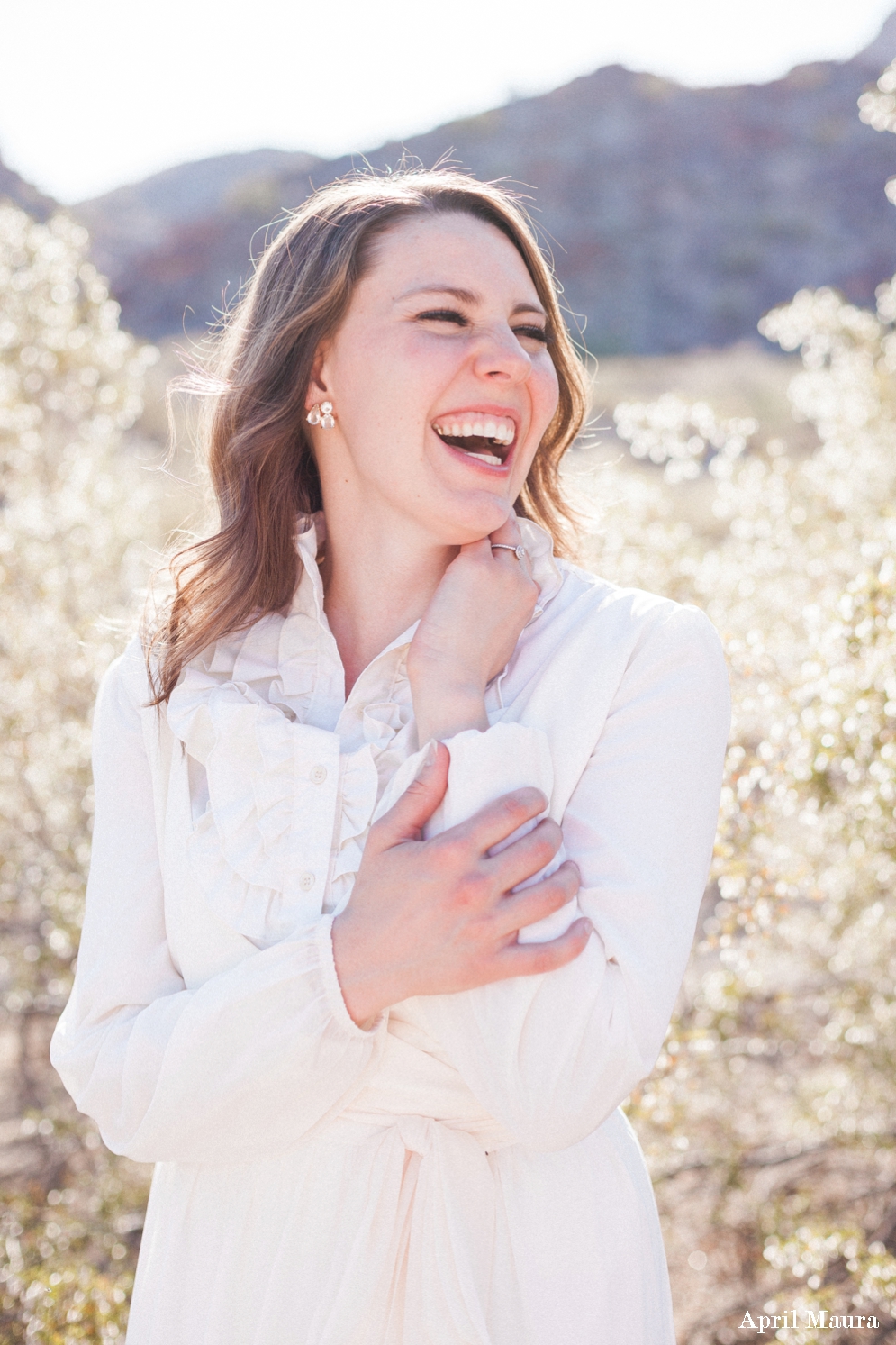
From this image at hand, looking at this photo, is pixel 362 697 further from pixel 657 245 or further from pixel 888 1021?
pixel 657 245

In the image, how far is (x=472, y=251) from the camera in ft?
5.77

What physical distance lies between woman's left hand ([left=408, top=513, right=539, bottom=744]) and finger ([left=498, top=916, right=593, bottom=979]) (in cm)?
31

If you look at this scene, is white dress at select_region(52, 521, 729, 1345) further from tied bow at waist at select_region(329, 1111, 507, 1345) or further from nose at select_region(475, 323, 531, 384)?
nose at select_region(475, 323, 531, 384)

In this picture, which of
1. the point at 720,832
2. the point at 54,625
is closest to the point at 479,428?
the point at 720,832

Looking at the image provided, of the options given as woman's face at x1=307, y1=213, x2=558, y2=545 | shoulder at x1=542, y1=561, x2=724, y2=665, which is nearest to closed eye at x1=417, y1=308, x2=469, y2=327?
woman's face at x1=307, y1=213, x2=558, y2=545

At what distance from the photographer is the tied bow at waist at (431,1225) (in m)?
1.34

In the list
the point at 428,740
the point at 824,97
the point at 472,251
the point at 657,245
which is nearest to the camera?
the point at 428,740

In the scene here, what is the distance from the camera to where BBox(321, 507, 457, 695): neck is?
5.84ft

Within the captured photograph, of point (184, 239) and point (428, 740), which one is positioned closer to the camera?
point (428, 740)

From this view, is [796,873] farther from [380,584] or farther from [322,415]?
[322,415]

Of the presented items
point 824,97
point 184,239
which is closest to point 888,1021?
point 184,239

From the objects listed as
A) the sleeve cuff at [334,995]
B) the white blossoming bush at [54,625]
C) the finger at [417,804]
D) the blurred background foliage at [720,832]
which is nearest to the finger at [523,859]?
the finger at [417,804]

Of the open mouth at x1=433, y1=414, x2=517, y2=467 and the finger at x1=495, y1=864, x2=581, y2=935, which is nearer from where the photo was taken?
the finger at x1=495, y1=864, x2=581, y2=935

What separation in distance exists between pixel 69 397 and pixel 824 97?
39.6 meters
